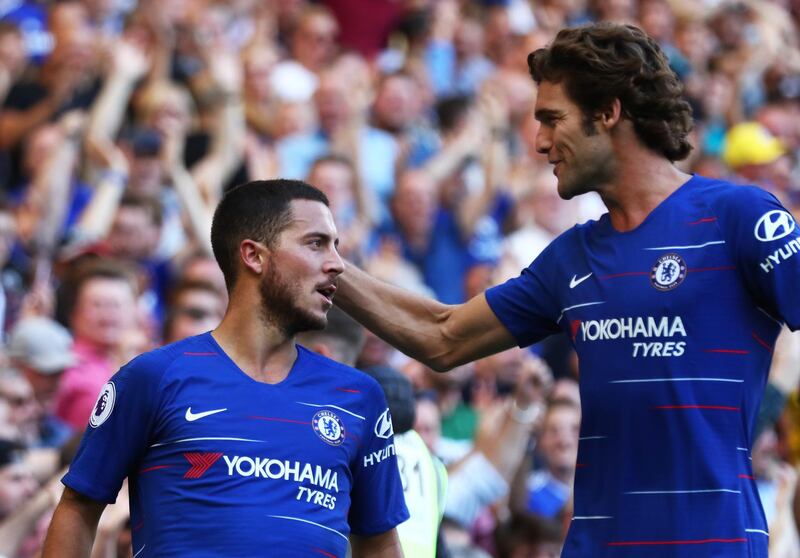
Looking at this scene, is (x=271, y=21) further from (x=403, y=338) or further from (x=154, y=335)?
(x=403, y=338)

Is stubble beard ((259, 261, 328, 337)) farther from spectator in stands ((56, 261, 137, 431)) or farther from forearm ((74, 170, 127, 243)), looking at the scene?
forearm ((74, 170, 127, 243))

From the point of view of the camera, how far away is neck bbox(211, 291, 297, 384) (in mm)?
4277

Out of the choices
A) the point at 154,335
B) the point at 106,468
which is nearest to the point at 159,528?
the point at 106,468

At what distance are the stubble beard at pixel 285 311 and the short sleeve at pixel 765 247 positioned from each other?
1.15 metres

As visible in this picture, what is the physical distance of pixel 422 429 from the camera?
7121 millimetres

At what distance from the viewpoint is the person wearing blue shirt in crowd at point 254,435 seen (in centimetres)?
402

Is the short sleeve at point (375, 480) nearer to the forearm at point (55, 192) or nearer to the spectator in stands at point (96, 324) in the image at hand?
the spectator in stands at point (96, 324)

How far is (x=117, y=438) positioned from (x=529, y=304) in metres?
1.28

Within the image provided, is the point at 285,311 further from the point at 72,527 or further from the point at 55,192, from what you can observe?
the point at 55,192

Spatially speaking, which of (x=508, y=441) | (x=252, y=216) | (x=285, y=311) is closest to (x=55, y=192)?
(x=508, y=441)

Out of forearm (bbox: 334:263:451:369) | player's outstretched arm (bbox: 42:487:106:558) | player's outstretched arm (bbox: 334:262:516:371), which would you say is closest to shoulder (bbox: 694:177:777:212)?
player's outstretched arm (bbox: 334:262:516:371)

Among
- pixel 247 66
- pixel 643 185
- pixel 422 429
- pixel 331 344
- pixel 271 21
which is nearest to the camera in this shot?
pixel 643 185

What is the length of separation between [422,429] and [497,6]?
8.69 m

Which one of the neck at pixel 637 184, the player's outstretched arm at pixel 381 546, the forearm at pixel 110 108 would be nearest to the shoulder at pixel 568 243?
the neck at pixel 637 184
